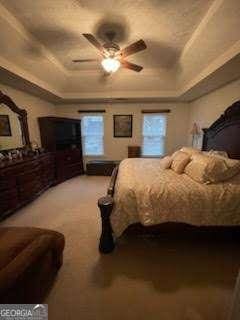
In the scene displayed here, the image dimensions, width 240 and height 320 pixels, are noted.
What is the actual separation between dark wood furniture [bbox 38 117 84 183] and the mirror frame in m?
0.62

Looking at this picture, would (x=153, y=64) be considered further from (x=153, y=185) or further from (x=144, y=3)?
(x=153, y=185)

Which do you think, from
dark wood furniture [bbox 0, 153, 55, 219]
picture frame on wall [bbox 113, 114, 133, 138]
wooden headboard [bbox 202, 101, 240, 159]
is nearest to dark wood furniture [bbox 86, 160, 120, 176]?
picture frame on wall [bbox 113, 114, 133, 138]

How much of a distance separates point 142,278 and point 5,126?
11.8 feet

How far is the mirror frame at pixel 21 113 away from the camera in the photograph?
354 cm

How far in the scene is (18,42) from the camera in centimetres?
270

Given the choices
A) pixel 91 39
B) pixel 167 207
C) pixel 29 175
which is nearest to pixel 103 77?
pixel 91 39

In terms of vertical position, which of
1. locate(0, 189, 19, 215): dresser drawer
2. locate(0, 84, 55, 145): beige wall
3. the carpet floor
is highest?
locate(0, 84, 55, 145): beige wall

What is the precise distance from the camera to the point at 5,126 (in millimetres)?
3588

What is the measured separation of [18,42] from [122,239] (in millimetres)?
3246

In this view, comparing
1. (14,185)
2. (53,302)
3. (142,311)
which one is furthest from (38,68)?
(142,311)

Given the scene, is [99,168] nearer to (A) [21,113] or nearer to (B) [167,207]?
(A) [21,113]

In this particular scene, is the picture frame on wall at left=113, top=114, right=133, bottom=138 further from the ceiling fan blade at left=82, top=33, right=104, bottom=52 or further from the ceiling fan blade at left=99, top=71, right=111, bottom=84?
the ceiling fan blade at left=82, top=33, right=104, bottom=52

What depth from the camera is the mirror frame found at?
11.6ft

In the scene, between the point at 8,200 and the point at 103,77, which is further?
the point at 103,77
